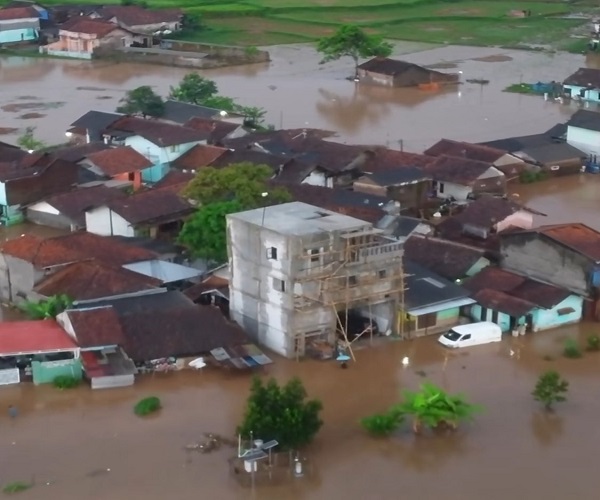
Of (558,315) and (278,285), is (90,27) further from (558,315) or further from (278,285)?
(558,315)

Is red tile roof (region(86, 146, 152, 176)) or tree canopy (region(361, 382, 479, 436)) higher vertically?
red tile roof (region(86, 146, 152, 176))

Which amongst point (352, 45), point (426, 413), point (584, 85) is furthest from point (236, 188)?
point (352, 45)

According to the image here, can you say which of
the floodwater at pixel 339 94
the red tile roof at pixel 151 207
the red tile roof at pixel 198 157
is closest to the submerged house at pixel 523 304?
the red tile roof at pixel 151 207

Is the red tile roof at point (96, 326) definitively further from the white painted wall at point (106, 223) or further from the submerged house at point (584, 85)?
the submerged house at point (584, 85)

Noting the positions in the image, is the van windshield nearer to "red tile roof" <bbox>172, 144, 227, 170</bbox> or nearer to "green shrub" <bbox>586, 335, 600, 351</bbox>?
"green shrub" <bbox>586, 335, 600, 351</bbox>

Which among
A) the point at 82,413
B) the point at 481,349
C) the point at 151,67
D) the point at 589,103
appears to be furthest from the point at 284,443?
the point at 151,67

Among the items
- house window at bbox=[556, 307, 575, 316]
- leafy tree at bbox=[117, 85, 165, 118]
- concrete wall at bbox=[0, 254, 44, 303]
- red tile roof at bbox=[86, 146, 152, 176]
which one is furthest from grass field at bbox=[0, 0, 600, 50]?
house window at bbox=[556, 307, 575, 316]
